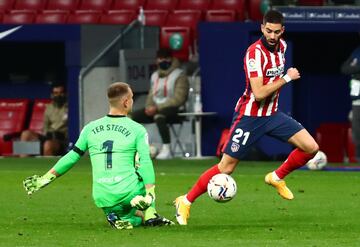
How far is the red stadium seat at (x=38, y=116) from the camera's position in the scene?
2483 cm

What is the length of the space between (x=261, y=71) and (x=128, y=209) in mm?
1780

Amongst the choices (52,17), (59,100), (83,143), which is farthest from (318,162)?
(83,143)

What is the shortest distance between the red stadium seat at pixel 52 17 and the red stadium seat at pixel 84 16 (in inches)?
4.5

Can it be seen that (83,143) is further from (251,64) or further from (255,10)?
(255,10)

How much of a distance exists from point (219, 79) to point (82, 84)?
2.24 meters

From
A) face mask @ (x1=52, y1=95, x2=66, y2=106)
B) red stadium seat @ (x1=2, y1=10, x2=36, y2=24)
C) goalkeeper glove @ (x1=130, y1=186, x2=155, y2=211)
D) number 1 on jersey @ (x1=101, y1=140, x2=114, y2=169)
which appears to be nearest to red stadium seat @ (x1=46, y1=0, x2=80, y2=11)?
red stadium seat @ (x1=2, y1=10, x2=36, y2=24)

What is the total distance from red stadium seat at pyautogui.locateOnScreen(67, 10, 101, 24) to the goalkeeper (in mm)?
14640

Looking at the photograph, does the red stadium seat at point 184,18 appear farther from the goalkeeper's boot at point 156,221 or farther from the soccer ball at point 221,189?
the goalkeeper's boot at point 156,221

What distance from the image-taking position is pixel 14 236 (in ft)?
36.4

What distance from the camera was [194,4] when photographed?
83.8ft

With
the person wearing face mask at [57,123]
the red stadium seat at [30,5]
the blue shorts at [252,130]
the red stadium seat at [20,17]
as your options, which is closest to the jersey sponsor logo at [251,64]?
the blue shorts at [252,130]

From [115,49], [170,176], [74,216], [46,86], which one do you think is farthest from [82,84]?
[74,216]

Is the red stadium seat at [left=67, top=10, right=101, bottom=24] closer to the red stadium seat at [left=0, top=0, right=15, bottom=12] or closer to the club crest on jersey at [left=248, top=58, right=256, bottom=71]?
the red stadium seat at [left=0, top=0, right=15, bottom=12]

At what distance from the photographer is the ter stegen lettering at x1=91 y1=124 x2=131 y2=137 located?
1148 centimetres
